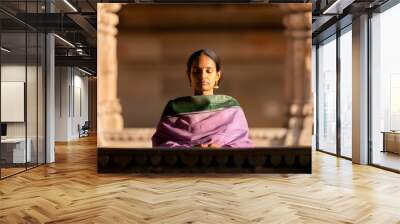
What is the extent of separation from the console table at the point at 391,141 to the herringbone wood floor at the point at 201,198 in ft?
5.44

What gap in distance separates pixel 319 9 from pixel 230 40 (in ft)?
6.81

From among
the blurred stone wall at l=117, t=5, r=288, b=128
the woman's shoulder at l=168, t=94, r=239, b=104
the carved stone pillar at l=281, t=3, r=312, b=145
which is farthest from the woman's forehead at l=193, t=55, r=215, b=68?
the carved stone pillar at l=281, t=3, r=312, b=145

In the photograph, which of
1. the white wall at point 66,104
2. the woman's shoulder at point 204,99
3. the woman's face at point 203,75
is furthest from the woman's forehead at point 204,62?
the white wall at point 66,104

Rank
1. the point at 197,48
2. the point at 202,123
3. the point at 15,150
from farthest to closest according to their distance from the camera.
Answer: the point at 15,150, the point at 197,48, the point at 202,123

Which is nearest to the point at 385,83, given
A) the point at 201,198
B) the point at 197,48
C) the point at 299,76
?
the point at 299,76

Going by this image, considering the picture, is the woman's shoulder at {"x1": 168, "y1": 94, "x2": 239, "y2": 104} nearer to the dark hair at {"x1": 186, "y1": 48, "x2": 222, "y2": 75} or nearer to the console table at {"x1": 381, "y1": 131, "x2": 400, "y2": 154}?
the dark hair at {"x1": 186, "y1": 48, "x2": 222, "y2": 75}

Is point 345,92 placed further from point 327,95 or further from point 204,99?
point 204,99

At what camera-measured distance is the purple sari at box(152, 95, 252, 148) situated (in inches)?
236

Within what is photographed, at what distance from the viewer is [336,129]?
9297 mm

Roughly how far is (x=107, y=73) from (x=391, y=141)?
608 centimetres

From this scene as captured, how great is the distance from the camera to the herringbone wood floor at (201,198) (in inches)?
149

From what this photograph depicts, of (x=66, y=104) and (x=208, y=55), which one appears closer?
(x=208, y=55)

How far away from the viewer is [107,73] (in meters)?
6.09

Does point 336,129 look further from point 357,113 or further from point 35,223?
point 35,223
